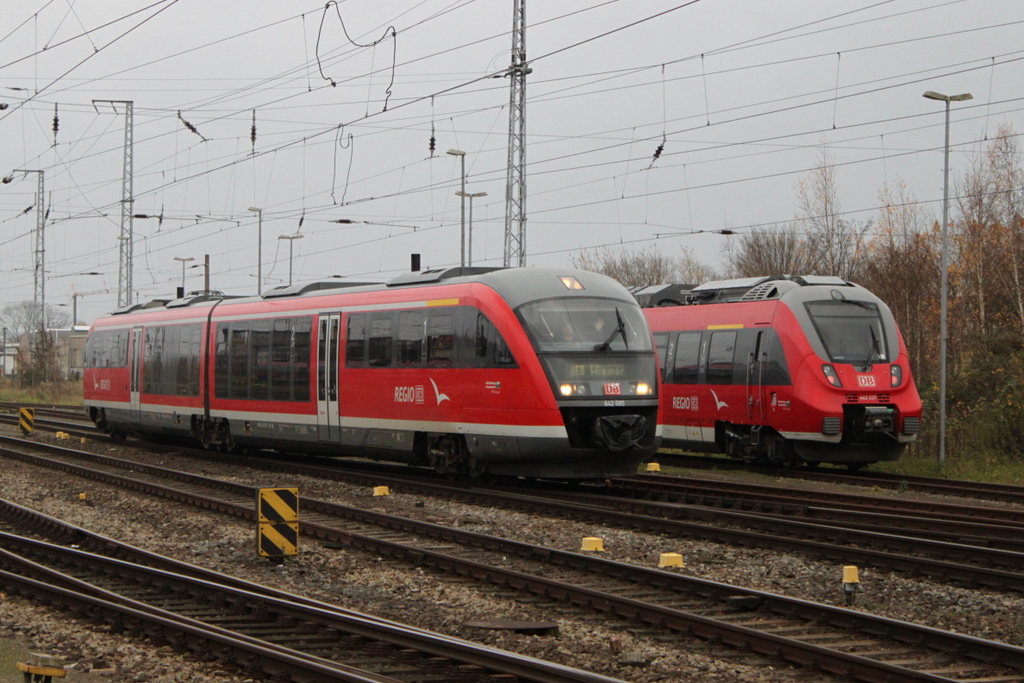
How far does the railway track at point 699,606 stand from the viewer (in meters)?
7.47

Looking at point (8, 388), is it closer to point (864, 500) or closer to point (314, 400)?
point (314, 400)

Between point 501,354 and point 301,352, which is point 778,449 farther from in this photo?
point 301,352

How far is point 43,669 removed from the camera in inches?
262

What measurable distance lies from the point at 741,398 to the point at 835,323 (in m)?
2.30

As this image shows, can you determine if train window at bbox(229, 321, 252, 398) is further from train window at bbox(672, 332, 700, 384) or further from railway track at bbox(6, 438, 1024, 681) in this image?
railway track at bbox(6, 438, 1024, 681)

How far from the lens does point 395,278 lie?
63.2 feet

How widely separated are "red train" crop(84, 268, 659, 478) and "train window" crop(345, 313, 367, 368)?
0.10 feet

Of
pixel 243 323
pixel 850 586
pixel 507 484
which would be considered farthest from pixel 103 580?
pixel 243 323

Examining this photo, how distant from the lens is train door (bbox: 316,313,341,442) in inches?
776

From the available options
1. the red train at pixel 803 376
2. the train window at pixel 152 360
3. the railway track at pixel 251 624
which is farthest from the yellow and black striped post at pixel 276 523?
the train window at pixel 152 360

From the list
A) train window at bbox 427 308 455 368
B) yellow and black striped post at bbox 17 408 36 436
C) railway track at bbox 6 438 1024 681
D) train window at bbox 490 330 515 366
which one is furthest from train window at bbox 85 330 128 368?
railway track at bbox 6 438 1024 681

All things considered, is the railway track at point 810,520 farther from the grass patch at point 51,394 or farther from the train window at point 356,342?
the grass patch at point 51,394

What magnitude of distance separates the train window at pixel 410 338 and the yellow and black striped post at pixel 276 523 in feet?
20.6

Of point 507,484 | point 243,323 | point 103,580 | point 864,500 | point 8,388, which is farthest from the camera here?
point 8,388
